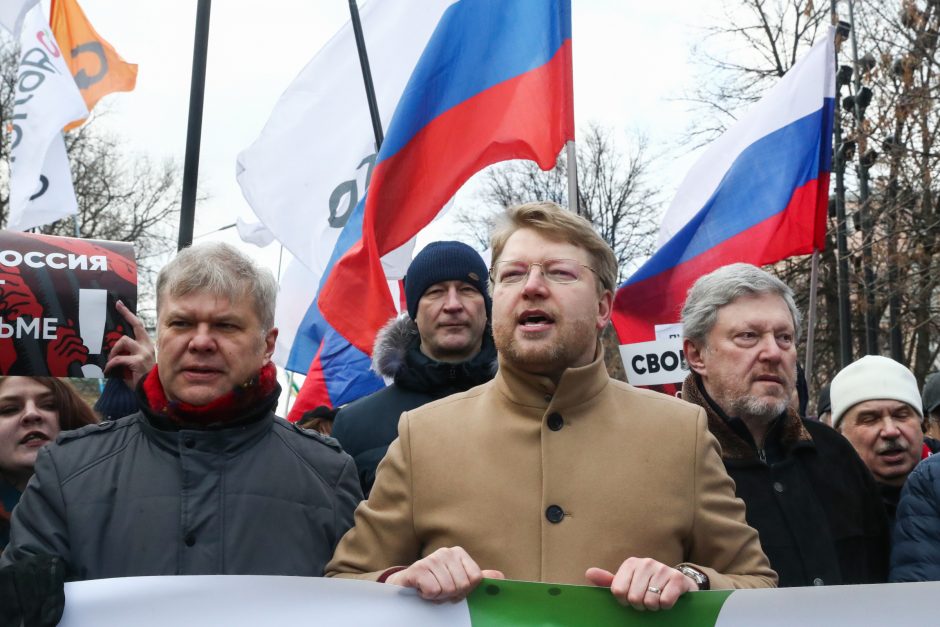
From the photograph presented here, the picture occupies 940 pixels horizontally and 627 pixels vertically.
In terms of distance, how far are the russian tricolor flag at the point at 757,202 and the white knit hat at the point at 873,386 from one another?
7.26 ft

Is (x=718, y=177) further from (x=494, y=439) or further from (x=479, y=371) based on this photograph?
(x=494, y=439)

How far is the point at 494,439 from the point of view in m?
2.76

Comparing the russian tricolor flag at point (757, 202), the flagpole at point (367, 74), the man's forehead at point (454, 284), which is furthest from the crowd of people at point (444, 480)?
the flagpole at point (367, 74)

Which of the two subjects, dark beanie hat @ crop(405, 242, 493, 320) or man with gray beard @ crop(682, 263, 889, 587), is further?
dark beanie hat @ crop(405, 242, 493, 320)

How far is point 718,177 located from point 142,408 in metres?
4.80

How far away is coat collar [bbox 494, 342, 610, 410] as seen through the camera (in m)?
2.75

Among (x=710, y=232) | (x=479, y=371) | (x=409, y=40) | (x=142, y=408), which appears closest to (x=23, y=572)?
(x=142, y=408)

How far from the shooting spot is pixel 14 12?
7.48 m

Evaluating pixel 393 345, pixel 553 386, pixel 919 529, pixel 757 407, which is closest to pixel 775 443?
pixel 757 407

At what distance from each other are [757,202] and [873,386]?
264 centimetres

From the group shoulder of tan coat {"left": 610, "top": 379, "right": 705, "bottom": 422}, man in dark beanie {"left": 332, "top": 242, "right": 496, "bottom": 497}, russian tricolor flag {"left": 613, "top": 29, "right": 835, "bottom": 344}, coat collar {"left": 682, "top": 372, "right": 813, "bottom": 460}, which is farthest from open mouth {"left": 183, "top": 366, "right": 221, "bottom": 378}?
russian tricolor flag {"left": 613, "top": 29, "right": 835, "bottom": 344}

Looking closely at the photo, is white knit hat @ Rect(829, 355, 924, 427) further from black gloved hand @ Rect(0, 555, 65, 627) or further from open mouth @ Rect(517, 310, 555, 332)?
black gloved hand @ Rect(0, 555, 65, 627)

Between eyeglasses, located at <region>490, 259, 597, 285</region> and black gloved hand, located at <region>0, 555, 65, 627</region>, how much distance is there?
1.27 m

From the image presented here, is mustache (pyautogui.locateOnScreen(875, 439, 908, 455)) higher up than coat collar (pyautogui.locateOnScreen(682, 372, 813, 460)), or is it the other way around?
coat collar (pyautogui.locateOnScreen(682, 372, 813, 460))
